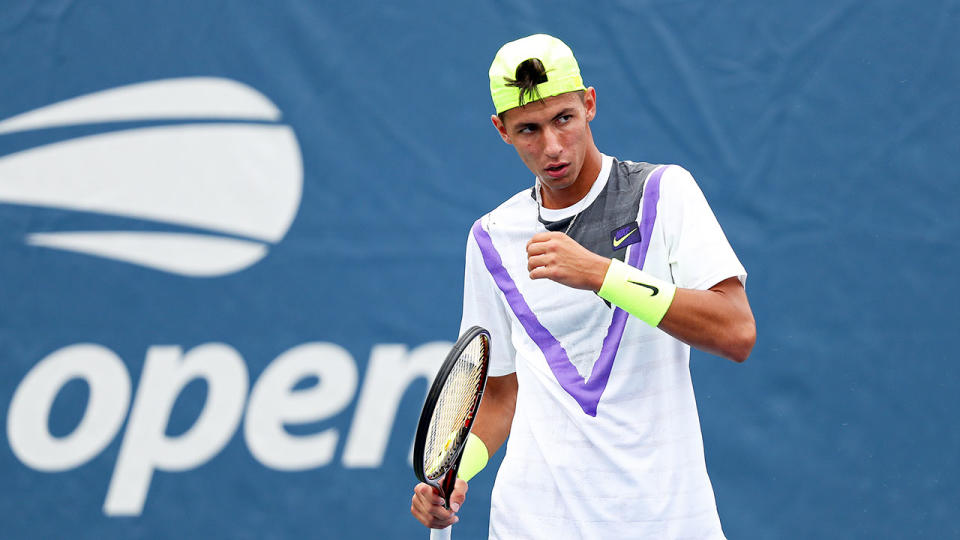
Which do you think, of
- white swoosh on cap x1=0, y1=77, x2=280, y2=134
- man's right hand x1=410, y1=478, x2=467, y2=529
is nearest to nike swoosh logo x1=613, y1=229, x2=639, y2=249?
man's right hand x1=410, y1=478, x2=467, y2=529

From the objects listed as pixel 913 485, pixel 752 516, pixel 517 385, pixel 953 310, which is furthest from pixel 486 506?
pixel 953 310

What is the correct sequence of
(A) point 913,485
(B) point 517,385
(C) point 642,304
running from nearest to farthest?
(C) point 642,304 < (B) point 517,385 < (A) point 913,485

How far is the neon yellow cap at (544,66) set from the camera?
174 centimetres

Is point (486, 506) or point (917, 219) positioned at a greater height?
point (917, 219)

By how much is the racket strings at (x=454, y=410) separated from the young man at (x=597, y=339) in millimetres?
64

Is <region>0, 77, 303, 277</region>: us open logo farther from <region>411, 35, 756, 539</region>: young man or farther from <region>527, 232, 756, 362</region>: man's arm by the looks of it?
→ <region>527, 232, 756, 362</region>: man's arm

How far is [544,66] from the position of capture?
174 cm

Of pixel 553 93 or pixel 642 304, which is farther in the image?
pixel 553 93

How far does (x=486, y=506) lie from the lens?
3004mm

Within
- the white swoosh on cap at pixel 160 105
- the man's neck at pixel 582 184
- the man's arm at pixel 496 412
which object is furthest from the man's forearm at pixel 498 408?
the white swoosh on cap at pixel 160 105

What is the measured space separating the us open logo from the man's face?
147cm

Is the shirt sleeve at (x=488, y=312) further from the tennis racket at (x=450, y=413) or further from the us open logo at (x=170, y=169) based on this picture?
the us open logo at (x=170, y=169)

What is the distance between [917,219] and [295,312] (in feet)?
6.73

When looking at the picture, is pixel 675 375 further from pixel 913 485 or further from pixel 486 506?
pixel 913 485
